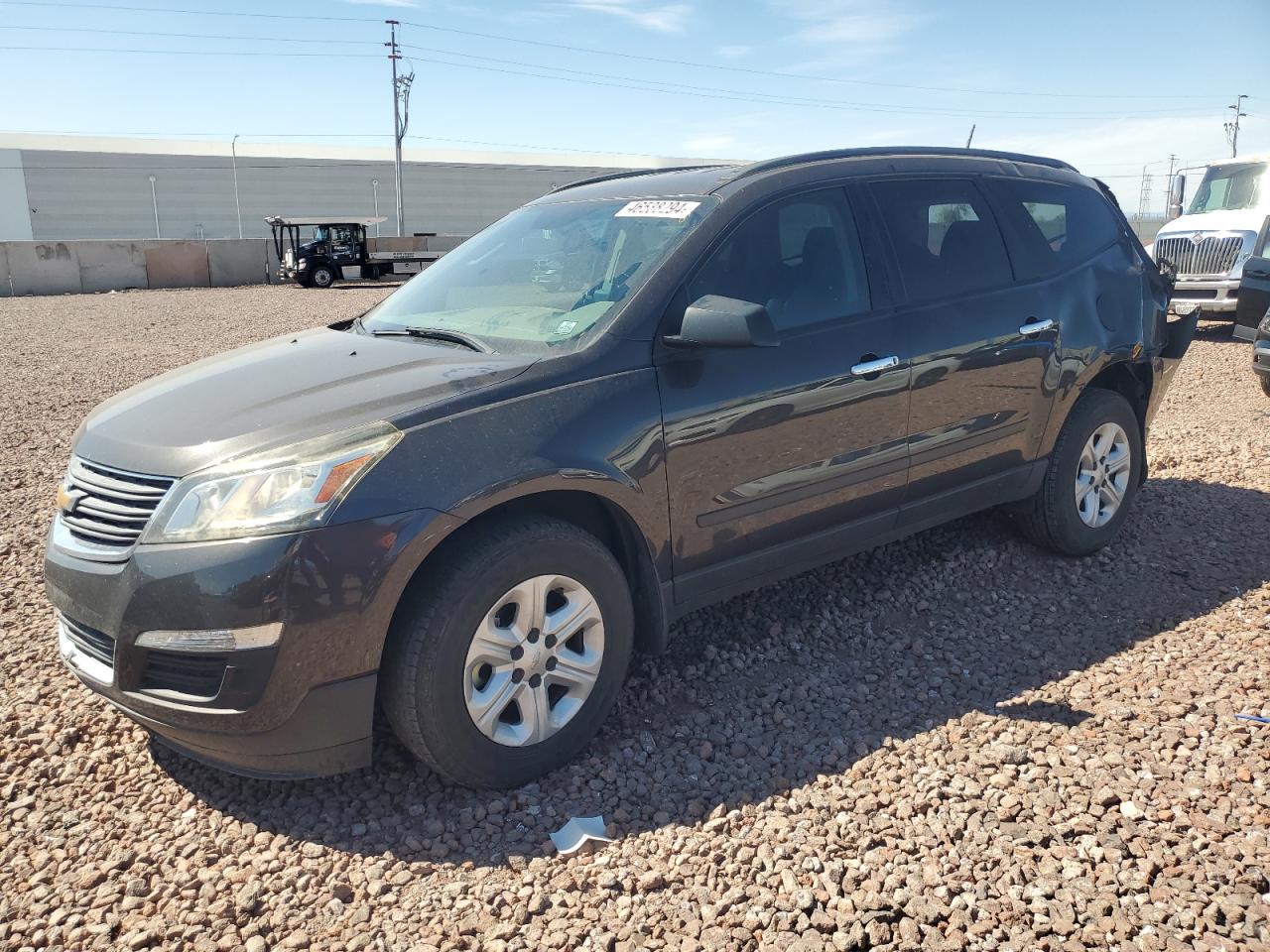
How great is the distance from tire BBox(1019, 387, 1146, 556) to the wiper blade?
2826mm

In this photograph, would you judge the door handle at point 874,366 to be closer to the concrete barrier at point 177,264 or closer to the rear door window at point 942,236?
the rear door window at point 942,236

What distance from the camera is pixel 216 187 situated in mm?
59156

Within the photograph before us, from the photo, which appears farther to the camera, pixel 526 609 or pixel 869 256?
pixel 869 256

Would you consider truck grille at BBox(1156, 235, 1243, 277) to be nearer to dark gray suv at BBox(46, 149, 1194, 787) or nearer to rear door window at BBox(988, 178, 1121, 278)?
rear door window at BBox(988, 178, 1121, 278)

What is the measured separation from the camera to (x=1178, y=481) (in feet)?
20.0

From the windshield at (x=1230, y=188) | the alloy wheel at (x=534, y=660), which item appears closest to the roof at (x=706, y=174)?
the alloy wheel at (x=534, y=660)

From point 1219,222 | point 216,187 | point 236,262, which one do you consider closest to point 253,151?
point 216,187

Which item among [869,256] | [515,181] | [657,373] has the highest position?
[515,181]

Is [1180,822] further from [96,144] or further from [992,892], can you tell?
[96,144]

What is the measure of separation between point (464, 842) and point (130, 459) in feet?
4.93

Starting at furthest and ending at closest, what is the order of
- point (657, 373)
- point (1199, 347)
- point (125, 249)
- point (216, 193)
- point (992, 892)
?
point (216, 193), point (125, 249), point (1199, 347), point (657, 373), point (992, 892)

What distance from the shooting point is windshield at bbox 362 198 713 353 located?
347cm

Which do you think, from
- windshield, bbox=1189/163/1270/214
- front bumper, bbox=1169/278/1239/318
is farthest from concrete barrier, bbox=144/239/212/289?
front bumper, bbox=1169/278/1239/318

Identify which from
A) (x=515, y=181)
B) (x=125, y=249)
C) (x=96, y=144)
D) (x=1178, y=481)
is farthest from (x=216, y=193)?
(x=1178, y=481)
